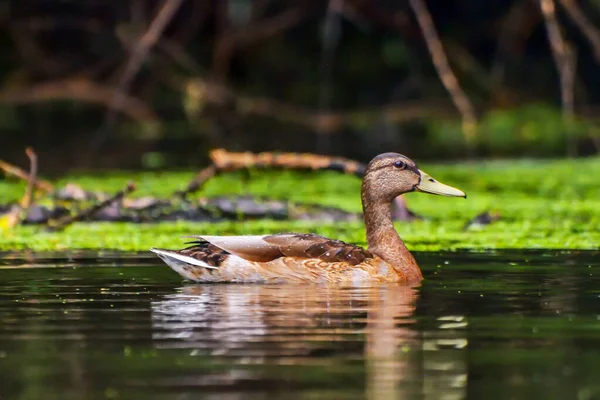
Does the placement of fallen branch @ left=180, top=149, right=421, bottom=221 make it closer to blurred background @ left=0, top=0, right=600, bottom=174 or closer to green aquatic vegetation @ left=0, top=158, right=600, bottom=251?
green aquatic vegetation @ left=0, top=158, right=600, bottom=251

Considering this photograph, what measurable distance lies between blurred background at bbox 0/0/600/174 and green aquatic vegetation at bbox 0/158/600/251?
2.74 meters

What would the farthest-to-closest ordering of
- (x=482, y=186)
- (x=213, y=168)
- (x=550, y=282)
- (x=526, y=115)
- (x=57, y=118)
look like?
(x=57, y=118), (x=526, y=115), (x=482, y=186), (x=213, y=168), (x=550, y=282)

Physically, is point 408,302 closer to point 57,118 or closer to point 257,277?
point 257,277

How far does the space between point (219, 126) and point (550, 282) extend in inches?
610

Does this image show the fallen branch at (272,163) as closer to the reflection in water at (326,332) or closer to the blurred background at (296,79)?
the reflection in water at (326,332)

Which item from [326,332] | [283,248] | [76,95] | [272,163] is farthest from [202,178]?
[76,95]

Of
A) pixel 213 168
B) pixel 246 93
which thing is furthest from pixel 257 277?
pixel 246 93

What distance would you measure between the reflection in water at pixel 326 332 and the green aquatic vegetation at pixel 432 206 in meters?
2.25

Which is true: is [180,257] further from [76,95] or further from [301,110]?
[301,110]

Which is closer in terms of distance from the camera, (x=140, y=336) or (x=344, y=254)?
(x=140, y=336)

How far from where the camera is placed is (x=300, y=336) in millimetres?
6242

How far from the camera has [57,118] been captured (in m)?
26.9

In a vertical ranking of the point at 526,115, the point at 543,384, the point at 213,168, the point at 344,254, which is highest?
the point at 526,115

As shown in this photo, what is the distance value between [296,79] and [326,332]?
19.2 meters
